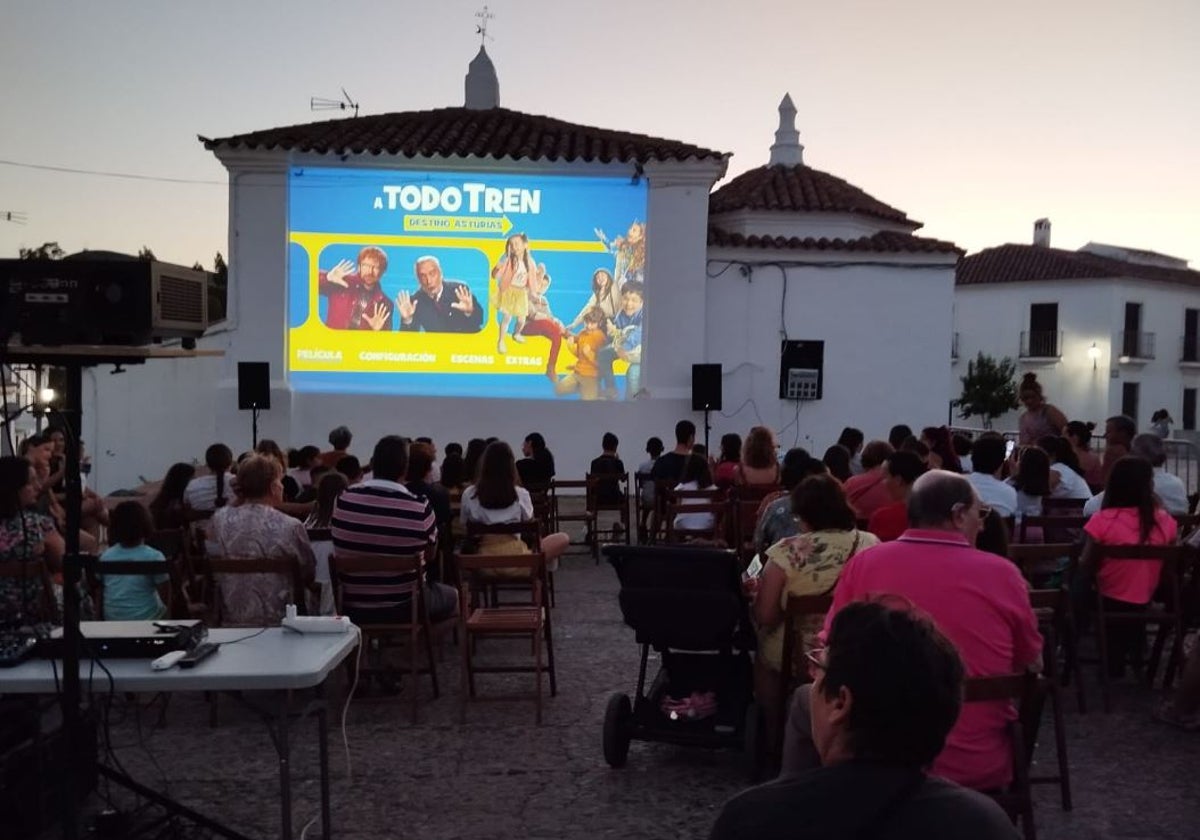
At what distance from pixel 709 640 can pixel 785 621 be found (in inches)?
15.9

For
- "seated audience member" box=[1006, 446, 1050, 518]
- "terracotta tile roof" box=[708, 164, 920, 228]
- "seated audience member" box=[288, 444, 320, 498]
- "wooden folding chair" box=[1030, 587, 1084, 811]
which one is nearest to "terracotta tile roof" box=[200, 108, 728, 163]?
"terracotta tile roof" box=[708, 164, 920, 228]

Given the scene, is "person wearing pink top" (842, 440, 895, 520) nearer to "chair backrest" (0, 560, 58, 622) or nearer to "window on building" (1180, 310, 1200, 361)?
"chair backrest" (0, 560, 58, 622)

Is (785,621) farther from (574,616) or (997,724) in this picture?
(574,616)

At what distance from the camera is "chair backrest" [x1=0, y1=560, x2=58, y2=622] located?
15.9 ft

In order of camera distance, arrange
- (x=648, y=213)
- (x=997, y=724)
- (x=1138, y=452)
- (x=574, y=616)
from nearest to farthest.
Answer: (x=997, y=724) → (x=1138, y=452) → (x=574, y=616) → (x=648, y=213)

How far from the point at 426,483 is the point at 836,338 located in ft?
31.5

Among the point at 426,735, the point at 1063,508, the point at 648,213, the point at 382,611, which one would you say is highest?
the point at 648,213

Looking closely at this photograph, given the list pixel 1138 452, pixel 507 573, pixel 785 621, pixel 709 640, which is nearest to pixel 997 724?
pixel 785 621

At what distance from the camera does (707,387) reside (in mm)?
13797

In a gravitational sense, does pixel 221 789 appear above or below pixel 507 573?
below

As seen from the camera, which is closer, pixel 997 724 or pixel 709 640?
pixel 997 724

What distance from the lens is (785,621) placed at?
4.01 meters

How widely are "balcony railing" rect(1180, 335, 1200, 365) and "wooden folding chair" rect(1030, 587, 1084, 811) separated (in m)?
39.0

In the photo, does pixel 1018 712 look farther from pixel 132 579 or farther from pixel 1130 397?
pixel 1130 397
